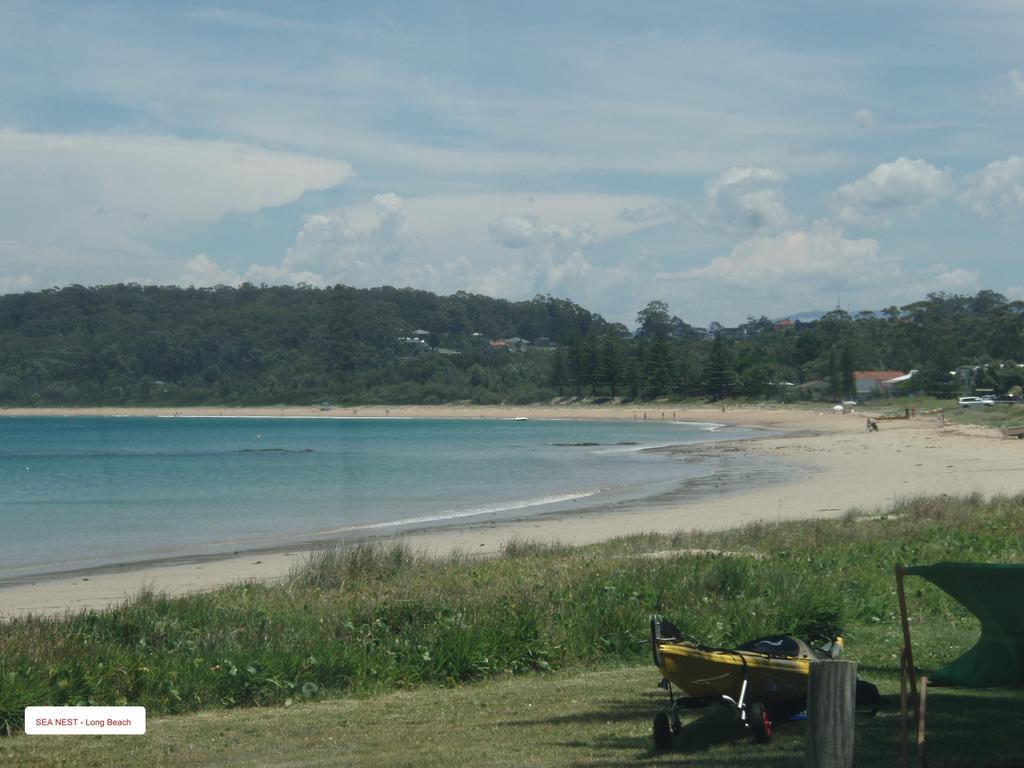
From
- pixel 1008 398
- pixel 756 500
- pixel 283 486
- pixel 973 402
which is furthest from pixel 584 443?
Result: pixel 756 500

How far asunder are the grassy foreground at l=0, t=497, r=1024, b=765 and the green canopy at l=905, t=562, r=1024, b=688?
1.23 ft

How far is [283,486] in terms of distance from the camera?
43875mm

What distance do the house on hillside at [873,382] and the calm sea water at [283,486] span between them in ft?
88.9

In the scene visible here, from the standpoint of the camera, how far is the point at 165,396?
16312 cm

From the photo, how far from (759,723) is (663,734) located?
596 mm

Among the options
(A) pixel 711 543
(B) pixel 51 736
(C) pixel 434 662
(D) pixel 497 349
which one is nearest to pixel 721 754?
(C) pixel 434 662

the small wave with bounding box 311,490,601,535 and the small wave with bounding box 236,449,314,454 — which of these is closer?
the small wave with bounding box 311,490,601,535

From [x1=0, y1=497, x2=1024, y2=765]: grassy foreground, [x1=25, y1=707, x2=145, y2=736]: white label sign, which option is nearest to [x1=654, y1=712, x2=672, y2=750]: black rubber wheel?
[x1=0, y1=497, x2=1024, y2=765]: grassy foreground

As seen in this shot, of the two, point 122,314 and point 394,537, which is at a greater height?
point 122,314

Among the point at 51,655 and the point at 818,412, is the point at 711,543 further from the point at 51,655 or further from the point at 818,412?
the point at 818,412

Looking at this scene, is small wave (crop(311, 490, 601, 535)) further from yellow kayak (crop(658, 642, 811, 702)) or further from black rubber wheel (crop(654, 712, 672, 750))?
black rubber wheel (crop(654, 712, 672, 750))

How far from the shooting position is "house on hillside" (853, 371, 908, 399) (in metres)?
107

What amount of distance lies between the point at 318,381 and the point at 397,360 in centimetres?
1498

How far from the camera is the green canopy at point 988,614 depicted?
638 cm
